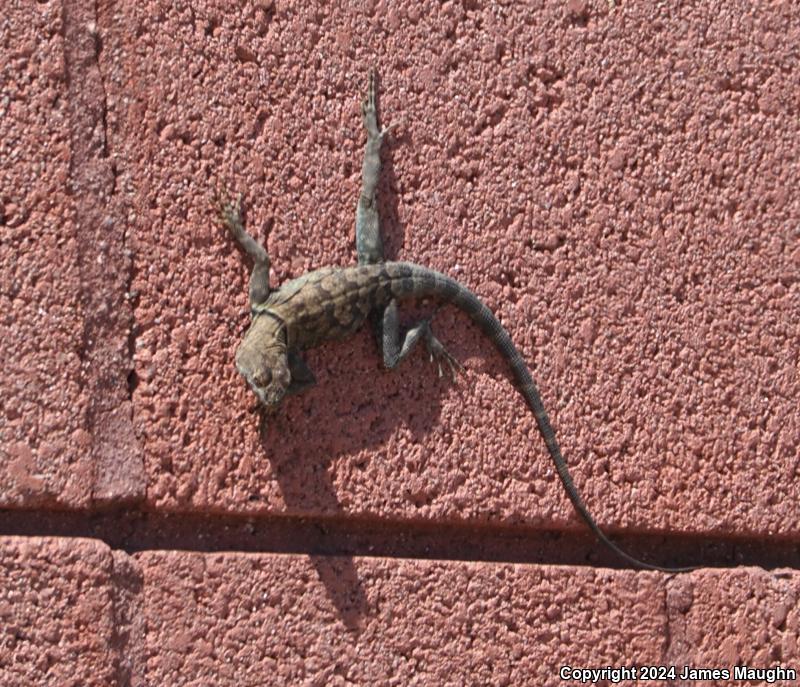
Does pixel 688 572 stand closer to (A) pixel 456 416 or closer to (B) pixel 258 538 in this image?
(A) pixel 456 416

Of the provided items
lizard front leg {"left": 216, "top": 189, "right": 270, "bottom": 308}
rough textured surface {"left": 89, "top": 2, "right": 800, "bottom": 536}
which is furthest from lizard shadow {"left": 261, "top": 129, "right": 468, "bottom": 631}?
lizard front leg {"left": 216, "top": 189, "right": 270, "bottom": 308}

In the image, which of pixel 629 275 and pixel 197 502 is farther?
pixel 629 275

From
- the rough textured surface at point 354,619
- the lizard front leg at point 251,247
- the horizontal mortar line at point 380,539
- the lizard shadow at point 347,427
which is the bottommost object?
the rough textured surface at point 354,619

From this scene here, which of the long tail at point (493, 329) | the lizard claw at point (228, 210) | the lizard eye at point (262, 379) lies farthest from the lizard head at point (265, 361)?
the long tail at point (493, 329)

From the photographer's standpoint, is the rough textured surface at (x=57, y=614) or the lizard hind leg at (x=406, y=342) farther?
the lizard hind leg at (x=406, y=342)

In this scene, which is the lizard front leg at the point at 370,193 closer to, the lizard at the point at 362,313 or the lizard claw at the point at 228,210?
the lizard at the point at 362,313

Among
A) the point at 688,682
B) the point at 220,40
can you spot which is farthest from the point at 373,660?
the point at 220,40
